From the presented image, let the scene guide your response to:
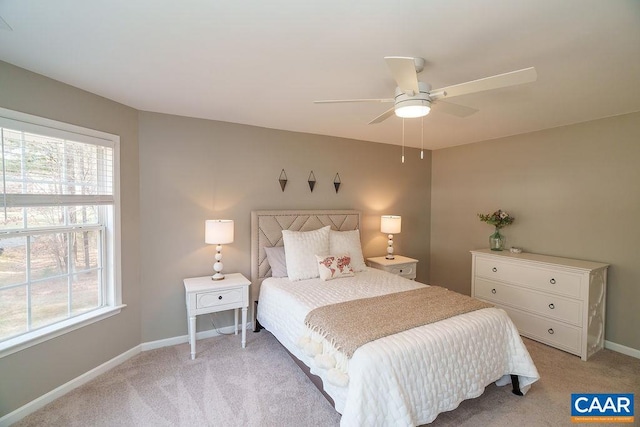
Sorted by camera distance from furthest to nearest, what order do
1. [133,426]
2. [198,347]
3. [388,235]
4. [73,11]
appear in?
[388,235] < [198,347] < [133,426] < [73,11]

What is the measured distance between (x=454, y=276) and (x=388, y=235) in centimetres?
126

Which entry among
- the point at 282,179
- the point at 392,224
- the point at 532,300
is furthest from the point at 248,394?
the point at 532,300

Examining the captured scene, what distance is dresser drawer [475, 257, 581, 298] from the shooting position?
288 centimetres

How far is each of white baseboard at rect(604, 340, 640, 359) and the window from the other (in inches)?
197

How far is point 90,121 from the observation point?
2.45 m

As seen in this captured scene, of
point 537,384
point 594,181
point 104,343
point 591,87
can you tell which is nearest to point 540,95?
point 591,87

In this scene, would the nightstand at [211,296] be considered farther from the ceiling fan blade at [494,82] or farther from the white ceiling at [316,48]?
the ceiling fan blade at [494,82]

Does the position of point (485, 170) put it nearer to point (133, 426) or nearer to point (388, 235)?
point (388, 235)

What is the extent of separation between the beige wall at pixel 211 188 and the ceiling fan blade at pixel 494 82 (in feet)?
7.30

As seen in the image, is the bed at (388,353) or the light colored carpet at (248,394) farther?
the light colored carpet at (248,394)

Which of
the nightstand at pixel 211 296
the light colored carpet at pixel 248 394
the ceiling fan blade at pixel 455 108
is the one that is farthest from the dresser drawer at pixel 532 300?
the nightstand at pixel 211 296

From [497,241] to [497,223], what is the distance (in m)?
0.24

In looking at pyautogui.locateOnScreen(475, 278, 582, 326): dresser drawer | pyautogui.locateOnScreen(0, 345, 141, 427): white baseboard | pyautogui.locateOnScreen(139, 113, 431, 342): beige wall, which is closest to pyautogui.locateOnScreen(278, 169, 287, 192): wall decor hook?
pyautogui.locateOnScreen(139, 113, 431, 342): beige wall

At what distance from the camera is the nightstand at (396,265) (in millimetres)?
3930
